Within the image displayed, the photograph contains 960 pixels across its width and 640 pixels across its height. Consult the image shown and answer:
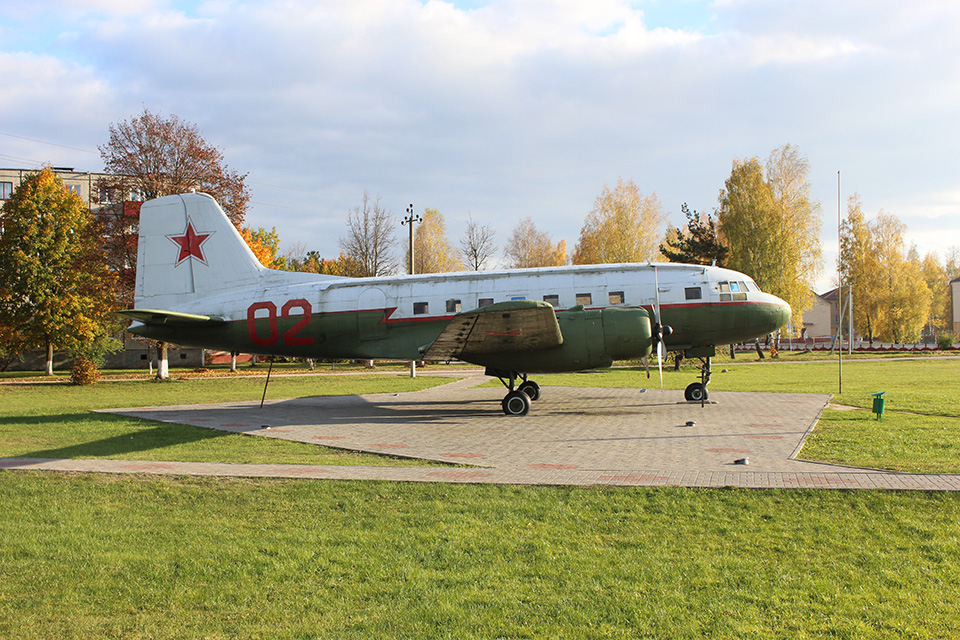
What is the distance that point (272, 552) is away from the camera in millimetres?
6922

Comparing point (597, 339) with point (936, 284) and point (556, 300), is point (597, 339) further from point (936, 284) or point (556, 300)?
point (936, 284)

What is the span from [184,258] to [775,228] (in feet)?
168

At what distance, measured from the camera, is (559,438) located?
1419 centimetres

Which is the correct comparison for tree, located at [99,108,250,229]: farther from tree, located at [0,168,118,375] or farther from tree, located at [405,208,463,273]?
tree, located at [405,208,463,273]

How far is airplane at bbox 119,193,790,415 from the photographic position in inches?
733

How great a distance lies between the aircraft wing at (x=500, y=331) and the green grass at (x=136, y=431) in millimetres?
4792

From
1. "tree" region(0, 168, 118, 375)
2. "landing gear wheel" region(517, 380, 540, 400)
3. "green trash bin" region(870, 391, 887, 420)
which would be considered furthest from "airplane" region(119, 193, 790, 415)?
"tree" region(0, 168, 118, 375)

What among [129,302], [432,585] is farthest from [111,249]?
[432,585]

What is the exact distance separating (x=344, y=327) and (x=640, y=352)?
29.0 feet

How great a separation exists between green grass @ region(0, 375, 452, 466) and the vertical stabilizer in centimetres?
426

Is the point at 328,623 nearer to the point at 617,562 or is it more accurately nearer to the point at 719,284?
the point at 617,562

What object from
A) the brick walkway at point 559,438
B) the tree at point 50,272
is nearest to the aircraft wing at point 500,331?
the brick walkway at point 559,438

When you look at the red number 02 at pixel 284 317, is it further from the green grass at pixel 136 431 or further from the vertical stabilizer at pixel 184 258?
the green grass at pixel 136 431

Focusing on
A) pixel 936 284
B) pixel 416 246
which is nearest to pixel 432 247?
pixel 416 246
